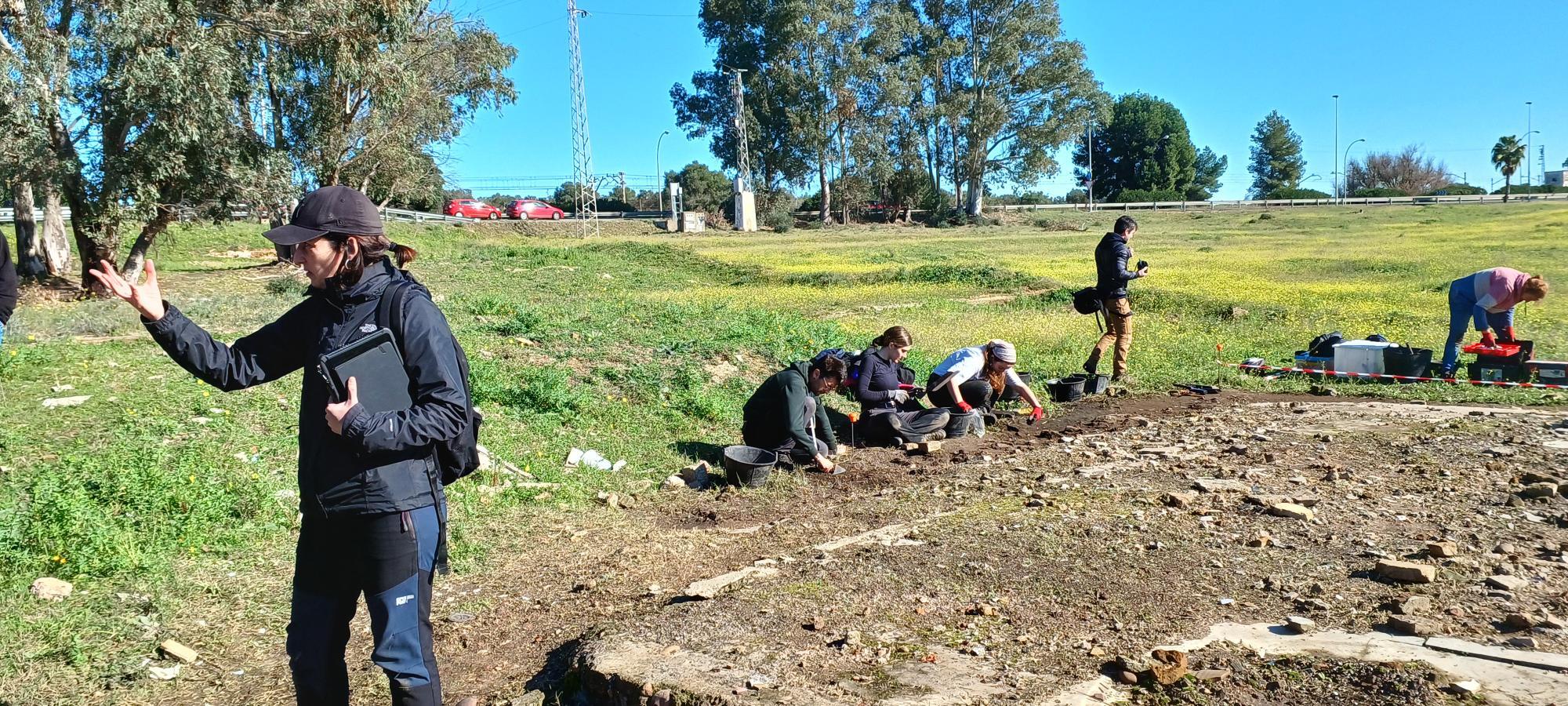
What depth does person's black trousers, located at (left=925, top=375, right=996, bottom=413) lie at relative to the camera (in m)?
9.49

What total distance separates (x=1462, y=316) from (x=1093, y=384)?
142 inches

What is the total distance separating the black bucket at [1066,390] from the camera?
1072cm

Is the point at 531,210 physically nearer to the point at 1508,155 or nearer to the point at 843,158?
the point at 843,158

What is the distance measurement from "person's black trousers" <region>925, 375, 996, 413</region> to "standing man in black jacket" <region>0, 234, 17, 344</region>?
6771mm

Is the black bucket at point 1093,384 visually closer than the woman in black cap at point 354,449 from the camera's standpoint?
No

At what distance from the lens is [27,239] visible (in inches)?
720

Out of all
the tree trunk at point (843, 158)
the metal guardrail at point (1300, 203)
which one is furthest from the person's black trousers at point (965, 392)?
the metal guardrail at point (1300, 203)

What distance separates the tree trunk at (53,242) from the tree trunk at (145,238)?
1.37 meters

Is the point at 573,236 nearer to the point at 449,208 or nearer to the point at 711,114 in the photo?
the point at 449,208

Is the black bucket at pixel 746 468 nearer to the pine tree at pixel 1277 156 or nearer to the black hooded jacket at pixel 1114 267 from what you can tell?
the black hooded jacket at pixel 1114 267

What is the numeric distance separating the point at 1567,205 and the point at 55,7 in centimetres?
6485

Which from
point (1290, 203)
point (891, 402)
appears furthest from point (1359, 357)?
point (1290, 203)

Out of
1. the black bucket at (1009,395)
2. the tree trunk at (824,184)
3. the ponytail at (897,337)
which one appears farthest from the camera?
the tree trunk at (824,184)

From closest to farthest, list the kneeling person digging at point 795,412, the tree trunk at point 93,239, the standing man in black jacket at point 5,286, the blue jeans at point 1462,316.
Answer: the standing man in black jacket at point 5,286 < the kneeling person digging at point 795,412 < the blue jeans at point 1462,316 < the tree trunk at point 93,239
